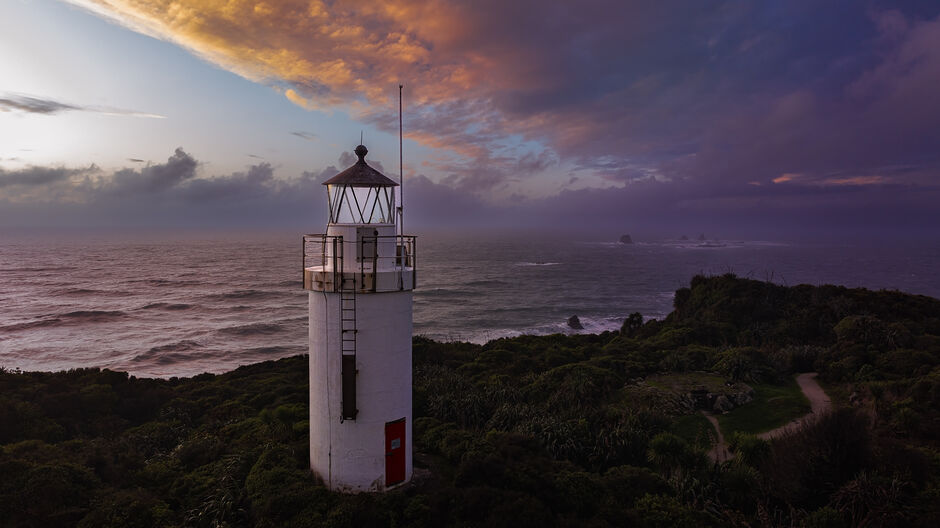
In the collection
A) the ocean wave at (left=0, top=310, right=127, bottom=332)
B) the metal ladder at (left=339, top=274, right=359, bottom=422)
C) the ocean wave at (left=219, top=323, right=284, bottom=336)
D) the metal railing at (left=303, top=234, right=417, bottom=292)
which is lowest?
the ocean wave at (left=219, top=323, right=284, bottom=336)

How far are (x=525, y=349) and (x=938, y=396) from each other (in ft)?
57.5

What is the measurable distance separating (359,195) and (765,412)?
16909mm

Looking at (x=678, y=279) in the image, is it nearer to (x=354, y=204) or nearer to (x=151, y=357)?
(x=151, y=357)

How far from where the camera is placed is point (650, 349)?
26.3m

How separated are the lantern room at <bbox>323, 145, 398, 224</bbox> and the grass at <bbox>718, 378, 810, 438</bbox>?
13.6 meters

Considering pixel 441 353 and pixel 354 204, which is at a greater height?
pixel 354 204

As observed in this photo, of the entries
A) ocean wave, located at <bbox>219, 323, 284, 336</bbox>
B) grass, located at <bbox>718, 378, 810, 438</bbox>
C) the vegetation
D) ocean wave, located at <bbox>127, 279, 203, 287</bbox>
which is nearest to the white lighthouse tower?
the vegetation

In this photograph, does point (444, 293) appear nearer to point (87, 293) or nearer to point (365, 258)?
point (87, 293)

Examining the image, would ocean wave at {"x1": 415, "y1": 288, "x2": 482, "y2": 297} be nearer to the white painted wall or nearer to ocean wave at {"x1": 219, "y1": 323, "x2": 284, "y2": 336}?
ocean wave at {"x1": 219, "y1": 323, "x2": 284, "y2": 336}

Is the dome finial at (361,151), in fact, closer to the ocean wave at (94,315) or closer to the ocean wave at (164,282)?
the ocean wave at (94,315)

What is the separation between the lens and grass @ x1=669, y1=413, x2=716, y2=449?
14.8 meters

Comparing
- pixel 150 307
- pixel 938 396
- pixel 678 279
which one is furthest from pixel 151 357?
pixel 678 279

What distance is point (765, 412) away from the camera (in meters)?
17.1

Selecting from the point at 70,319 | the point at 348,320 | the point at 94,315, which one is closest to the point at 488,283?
the point at 94,315
